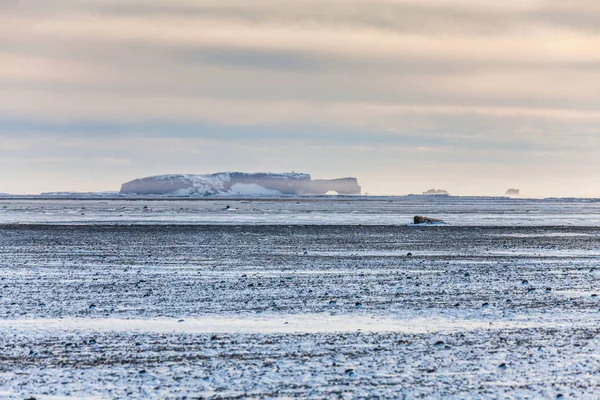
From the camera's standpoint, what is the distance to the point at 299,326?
11586 millimetres

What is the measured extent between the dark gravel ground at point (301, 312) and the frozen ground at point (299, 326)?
0.03 m

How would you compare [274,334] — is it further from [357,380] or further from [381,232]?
[381,232]

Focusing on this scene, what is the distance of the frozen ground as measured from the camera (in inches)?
331

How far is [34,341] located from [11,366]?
144cm

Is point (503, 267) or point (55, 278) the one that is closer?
point (55, 278)

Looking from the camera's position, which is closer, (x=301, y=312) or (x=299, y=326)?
(x=299, y=326)

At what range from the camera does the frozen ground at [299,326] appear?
8406mm

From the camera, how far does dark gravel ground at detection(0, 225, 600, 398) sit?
8397mm

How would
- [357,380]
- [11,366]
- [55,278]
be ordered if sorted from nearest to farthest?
[357,380]
[11,366]
[55,278]

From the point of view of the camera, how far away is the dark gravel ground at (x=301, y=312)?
8397 mm

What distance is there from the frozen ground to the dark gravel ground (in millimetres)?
33

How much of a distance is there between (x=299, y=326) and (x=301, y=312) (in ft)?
4.31

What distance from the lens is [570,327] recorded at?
1141 centimetres

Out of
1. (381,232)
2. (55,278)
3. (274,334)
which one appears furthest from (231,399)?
(381,232)
